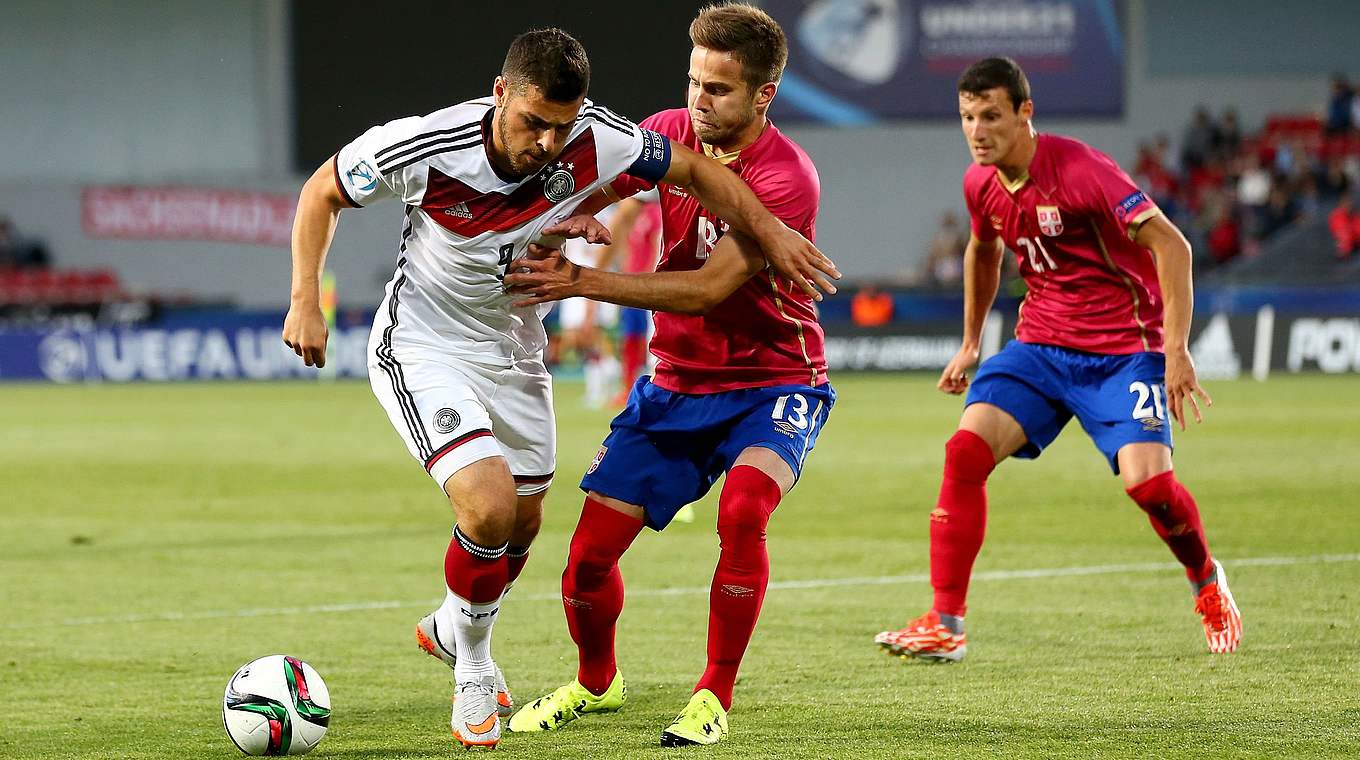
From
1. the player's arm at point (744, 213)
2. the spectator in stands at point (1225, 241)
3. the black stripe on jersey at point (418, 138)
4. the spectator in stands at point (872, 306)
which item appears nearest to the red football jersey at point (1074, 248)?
the player's arm at point (744, 213)

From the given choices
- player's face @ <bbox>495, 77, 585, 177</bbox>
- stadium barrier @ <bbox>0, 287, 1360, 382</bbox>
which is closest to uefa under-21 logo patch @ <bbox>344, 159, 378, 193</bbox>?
player's face @ <bbox>495, 77, 585, 177</bbox>

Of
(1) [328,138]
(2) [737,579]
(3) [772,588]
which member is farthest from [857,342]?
(2) [737,579]

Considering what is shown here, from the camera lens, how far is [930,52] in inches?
1168

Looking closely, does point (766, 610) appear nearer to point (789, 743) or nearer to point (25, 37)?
point (789, 743)

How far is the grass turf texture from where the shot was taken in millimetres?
4867

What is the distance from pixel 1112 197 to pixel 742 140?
1703 mm

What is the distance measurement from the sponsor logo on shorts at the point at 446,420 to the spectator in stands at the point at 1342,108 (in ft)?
91.1

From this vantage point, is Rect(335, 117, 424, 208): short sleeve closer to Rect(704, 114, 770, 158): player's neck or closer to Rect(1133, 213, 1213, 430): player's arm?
Rect(704, 114, 770, 158): player's neck

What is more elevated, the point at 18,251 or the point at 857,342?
the point at 857,342

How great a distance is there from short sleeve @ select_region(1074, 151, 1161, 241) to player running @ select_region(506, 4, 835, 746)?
149cm

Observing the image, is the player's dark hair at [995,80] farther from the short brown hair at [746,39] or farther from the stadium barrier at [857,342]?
the stadium barrier at [857,342]

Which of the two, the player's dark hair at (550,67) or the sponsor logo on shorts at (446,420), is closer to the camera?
the player's dark hair at (550,67)

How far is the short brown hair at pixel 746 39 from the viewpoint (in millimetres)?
4965

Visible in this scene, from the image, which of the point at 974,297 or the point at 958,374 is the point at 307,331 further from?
the point at 974,297
